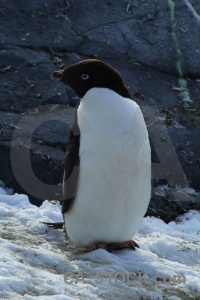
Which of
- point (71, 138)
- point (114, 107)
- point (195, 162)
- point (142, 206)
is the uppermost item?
point (114, 107)

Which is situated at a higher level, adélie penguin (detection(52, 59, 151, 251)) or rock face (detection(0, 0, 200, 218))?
adélie penguin (detection(52, 59, 151, 251))

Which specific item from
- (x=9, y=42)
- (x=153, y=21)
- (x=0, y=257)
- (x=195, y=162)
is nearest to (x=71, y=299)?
(x=0, y=257)

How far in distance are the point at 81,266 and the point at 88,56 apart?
5.64 m

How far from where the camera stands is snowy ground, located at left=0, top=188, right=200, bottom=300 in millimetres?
4328

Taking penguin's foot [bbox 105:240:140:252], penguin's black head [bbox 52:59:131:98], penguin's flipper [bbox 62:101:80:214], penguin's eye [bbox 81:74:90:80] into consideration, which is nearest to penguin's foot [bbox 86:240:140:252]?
penguin's foot [bbox 105:240:140:252]

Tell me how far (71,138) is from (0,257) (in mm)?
1422

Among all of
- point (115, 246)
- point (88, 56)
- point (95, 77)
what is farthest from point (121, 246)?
point (88, 56)

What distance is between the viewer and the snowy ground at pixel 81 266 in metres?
4.33

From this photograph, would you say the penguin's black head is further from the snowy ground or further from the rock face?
the rock face

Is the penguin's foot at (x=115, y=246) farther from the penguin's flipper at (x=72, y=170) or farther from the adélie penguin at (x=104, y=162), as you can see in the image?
the penguin's flipper at (x=72, y=170)

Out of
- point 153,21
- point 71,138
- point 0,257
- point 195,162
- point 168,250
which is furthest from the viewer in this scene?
point 153,21

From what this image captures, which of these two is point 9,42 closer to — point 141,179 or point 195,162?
point 195,162

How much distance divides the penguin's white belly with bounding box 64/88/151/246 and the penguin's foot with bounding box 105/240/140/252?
40 mm

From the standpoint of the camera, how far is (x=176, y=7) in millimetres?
11039
